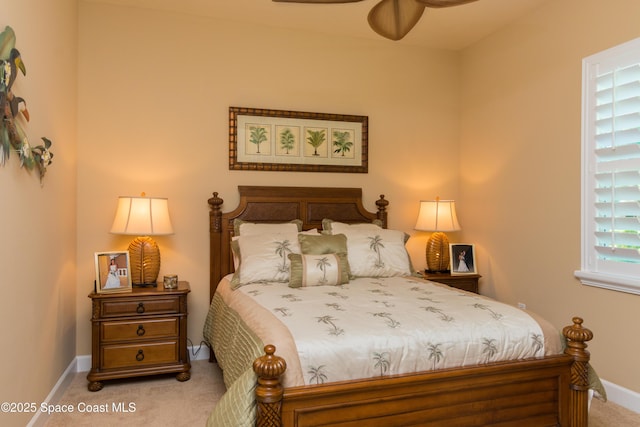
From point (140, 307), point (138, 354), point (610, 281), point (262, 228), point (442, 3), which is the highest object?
point (442, 3)

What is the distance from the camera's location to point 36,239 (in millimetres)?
2418

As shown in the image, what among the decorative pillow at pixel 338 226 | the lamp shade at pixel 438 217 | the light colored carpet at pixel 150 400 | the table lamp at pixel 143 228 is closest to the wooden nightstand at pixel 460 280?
the lamp shade at pixel 438 217

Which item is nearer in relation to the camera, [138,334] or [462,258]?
[138,334]

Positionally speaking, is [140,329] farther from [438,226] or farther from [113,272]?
[438,226]

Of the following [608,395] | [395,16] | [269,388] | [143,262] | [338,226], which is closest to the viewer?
[269,388]

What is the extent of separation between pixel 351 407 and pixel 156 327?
6.05 feet

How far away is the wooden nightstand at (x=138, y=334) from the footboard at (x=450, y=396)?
1.70 metres

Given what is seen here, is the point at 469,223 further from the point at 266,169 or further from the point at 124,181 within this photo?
the point at 124,181

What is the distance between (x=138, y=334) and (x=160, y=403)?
541mm

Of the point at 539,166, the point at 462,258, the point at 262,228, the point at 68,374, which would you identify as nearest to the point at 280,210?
the point at 262,228

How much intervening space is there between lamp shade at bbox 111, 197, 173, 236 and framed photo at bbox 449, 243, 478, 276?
8.11ft

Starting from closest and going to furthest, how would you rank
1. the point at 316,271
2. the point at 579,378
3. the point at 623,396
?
the point at 579,378, the point at 623,396, the point at 316,271

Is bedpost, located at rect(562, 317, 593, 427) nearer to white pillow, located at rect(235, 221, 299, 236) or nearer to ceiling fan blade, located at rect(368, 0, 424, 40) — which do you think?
ceiling fan blade, located at rect(368, 0, 424, 40)

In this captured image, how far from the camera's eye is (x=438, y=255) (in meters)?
4.02
